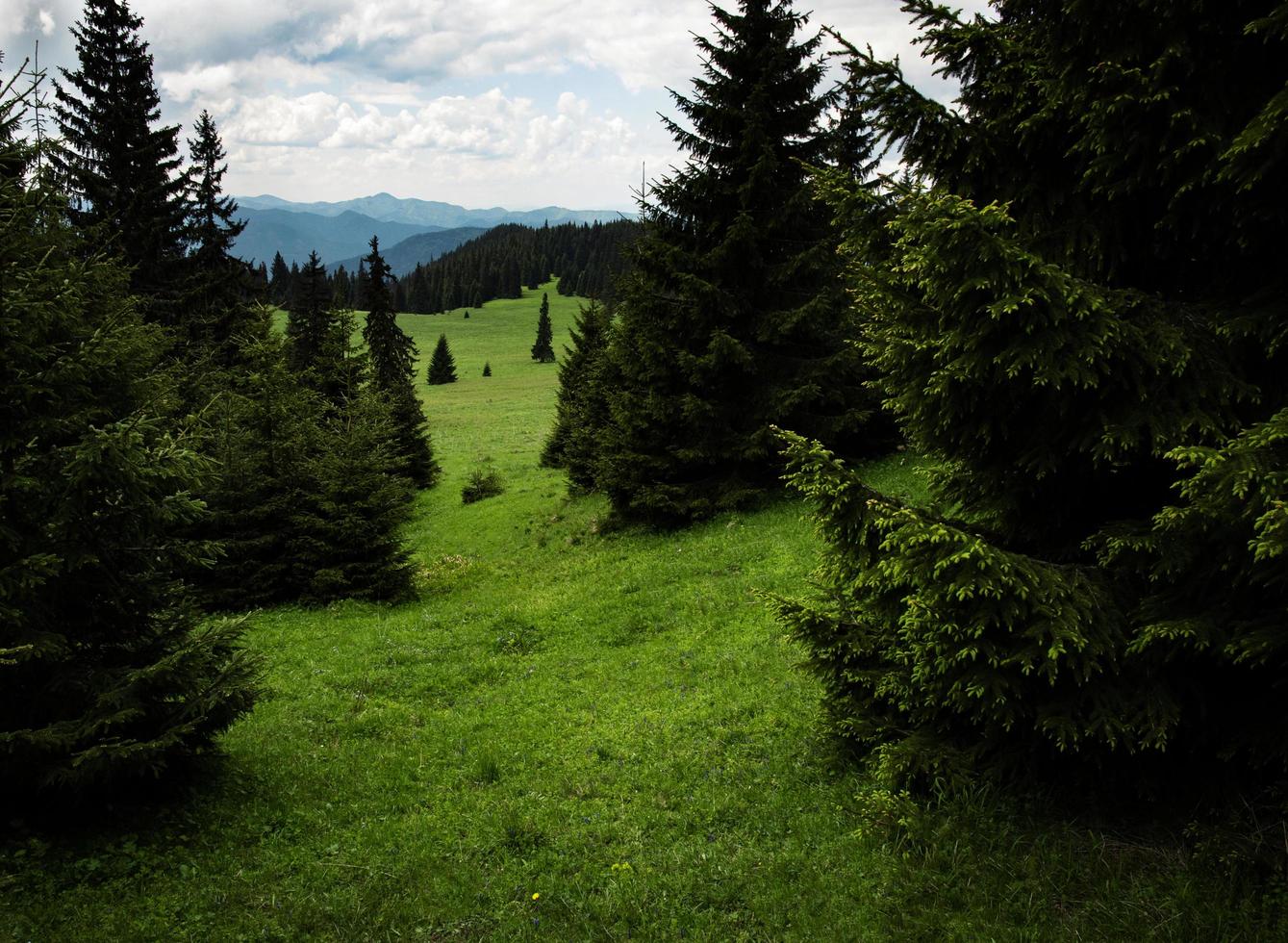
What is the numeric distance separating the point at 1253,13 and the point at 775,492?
16.1 metres

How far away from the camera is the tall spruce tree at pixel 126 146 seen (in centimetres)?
2731

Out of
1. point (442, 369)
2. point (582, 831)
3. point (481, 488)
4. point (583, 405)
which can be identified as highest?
point (442, 369)

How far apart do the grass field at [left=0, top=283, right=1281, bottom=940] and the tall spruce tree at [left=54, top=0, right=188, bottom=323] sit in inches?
877

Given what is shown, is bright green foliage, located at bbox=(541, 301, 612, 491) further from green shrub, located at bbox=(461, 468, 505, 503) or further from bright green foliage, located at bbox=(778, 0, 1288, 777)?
bright green foliage, located at bbox=(778, 0, 1288, 777)

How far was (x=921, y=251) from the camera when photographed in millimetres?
5000

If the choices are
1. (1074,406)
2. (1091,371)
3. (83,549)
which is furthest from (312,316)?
(1091,371)

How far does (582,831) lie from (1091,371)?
6.43 meters

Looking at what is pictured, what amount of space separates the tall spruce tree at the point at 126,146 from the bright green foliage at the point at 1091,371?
97.4ft

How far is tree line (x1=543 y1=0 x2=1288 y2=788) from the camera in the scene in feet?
15.4

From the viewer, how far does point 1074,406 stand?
5.32 metres

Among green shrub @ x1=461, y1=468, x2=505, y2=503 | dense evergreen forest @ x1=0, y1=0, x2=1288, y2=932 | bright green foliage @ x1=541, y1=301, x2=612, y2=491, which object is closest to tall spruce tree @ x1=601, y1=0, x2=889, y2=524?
bright green foliage @ x1=541, y1=301, x2=612, y2=491

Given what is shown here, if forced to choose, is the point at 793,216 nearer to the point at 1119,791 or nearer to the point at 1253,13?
the point at 1253,13

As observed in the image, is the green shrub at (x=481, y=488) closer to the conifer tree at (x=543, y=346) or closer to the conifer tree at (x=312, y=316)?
the conifer tree at (x=312, y=316)

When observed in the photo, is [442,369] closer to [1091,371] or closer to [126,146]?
[126,146]
